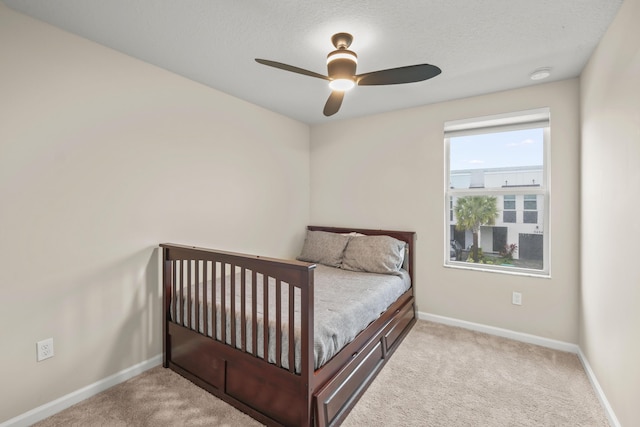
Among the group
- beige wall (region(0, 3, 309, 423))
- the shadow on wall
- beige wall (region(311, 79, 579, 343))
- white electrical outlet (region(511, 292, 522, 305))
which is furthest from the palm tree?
the shadow on wall

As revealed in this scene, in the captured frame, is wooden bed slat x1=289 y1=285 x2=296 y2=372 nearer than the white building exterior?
Yes

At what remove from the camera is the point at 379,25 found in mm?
1791

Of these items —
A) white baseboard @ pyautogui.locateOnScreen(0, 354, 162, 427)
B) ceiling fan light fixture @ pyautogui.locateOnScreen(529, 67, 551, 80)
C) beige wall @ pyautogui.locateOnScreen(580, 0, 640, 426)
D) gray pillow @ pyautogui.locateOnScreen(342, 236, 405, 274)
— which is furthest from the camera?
gray pillow @ pyautogui.locateOnScreen(342, 236, 405, 274)

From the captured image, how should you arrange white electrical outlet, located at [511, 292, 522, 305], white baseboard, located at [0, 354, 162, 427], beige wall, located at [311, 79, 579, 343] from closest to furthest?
white baseboard, located at [0, 354, 162, 427] < beige wall, located at [311, 79, 579, 343] < white electrical outlet, located at [511, 292, 522, 305]

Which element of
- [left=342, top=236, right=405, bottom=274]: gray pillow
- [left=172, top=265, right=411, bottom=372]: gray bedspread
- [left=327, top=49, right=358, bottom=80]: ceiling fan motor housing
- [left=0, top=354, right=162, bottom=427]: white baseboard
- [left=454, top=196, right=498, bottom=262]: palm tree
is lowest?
[left=0, top=354, right=162, bottom=427]: white baseboard

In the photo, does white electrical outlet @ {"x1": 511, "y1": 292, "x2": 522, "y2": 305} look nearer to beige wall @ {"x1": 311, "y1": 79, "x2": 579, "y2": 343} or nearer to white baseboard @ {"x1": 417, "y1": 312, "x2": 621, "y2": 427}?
beige wall @ {"x1": 311, "y1": 79, "x2": 579, "y2": 343}

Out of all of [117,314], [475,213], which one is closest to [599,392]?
[475,213]

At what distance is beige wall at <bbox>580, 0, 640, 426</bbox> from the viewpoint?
150 centimetres

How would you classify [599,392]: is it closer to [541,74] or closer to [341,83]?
[541,74]

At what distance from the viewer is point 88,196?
2.00 m

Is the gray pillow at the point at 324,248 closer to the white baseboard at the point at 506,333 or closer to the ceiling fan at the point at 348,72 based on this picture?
the white baseboard at the point at 506,333

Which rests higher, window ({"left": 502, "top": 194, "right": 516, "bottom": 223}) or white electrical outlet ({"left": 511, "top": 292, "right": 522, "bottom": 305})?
window ({"left": 502, "top": 194, "right": 516, "bottom": 223})

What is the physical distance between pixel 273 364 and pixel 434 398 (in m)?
1.11

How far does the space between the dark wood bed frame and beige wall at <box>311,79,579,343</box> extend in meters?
1.05
